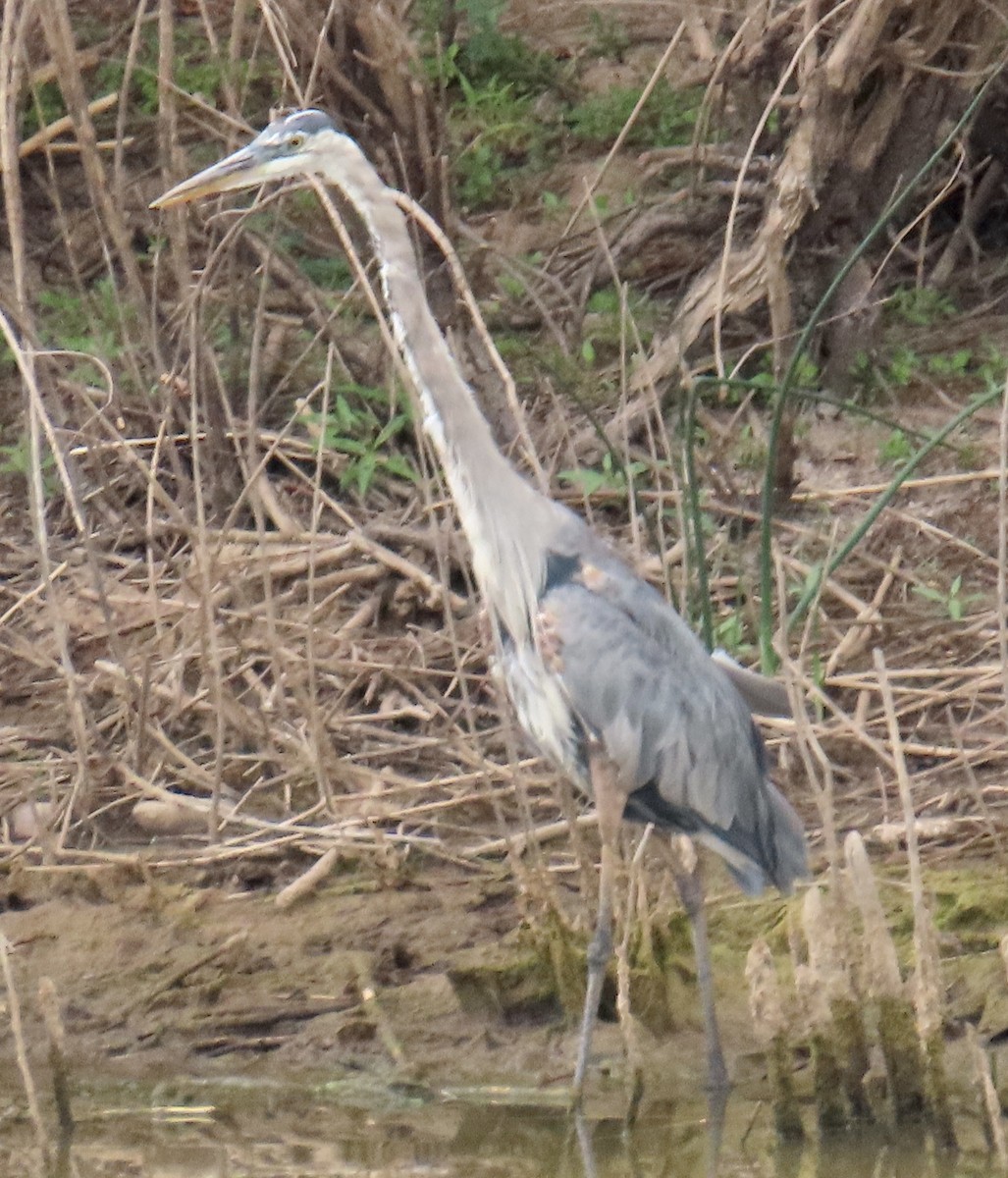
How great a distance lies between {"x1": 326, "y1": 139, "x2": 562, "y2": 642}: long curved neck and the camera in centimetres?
425

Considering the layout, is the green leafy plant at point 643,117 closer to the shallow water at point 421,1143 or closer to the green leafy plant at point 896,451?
the green leafy plant at point 896,451

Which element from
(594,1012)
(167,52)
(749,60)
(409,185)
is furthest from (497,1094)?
(749,60)

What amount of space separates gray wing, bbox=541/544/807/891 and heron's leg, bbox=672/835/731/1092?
0.07 metres

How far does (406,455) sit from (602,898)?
272 cm

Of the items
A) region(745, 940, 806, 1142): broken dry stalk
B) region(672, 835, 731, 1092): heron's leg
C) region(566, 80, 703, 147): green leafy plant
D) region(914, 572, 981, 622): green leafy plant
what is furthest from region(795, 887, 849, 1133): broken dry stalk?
region(566, 80, 703, 147): green leafy plant

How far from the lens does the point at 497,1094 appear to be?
427 centimetres

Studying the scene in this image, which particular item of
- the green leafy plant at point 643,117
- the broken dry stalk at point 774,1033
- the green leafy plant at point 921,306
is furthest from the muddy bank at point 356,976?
the green leafy plant at point 643,117

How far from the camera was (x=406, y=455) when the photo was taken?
657 centimetres

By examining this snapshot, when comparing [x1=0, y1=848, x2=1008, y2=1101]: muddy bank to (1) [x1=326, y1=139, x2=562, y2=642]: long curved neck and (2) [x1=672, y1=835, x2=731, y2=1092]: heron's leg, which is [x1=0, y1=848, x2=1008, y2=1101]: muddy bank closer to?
(2) [x1=672, y1=835, x2=731, y2=1092]: heron's leg

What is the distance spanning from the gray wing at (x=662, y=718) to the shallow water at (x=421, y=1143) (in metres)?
0.60

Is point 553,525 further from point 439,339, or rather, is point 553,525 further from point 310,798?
point 310,798

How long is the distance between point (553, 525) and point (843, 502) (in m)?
A: 2.29

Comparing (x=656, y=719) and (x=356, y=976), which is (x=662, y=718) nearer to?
(x=656, y=719)

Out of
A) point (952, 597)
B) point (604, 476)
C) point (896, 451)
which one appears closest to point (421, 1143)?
point (952, 597)
